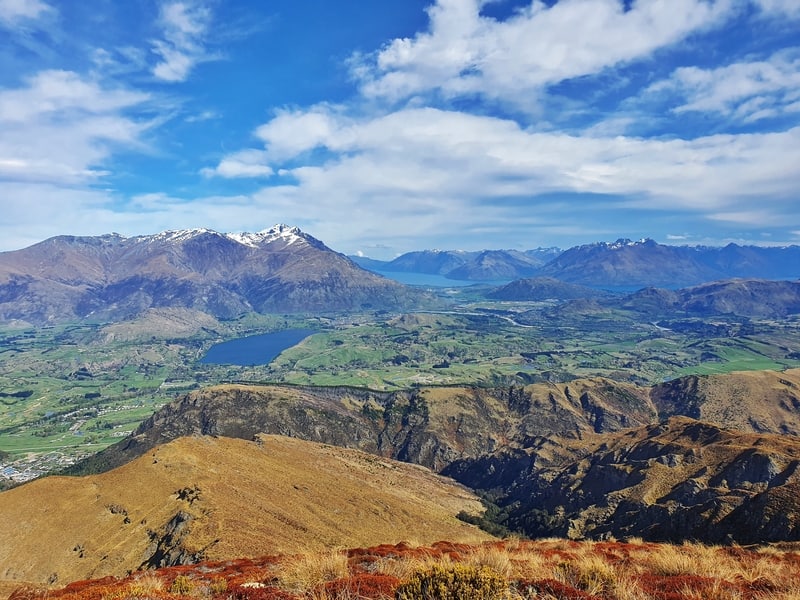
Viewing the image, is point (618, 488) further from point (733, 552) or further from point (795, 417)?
point (795, 417)

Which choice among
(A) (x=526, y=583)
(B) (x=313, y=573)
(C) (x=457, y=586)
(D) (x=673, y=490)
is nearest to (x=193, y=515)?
(B) (x=313, y=573)

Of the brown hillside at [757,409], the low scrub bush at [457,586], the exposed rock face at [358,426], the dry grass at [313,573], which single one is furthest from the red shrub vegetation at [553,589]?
the brown hillside at [757,409]

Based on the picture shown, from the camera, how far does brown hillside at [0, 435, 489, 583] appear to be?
193ft

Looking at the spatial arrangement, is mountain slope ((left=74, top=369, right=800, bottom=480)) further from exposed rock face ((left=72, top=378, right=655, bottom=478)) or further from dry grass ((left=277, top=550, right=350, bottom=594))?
dry grass ((left=277, top=550, right=350, bottom=594))

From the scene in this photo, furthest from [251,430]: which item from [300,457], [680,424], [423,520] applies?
[680,424]

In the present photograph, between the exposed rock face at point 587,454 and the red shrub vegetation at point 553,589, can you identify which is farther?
the exposed rock face at point 587,454

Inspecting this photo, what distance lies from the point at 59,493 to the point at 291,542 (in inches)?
1624

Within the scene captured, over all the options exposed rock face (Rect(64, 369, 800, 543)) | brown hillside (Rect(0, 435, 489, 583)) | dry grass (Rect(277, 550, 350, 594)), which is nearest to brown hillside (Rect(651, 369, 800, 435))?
exposed rock face (Rect(64, 369, 800, 543))

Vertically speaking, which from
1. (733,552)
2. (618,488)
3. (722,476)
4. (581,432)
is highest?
(733,552)

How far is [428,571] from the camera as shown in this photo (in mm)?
15227

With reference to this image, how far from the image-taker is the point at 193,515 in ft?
207

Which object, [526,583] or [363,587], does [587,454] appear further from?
[363,587]

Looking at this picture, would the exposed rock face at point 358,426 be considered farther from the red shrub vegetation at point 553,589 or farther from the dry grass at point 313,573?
the red shrub vegetation at point 553,589

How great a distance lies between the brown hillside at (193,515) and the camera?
5875cm
